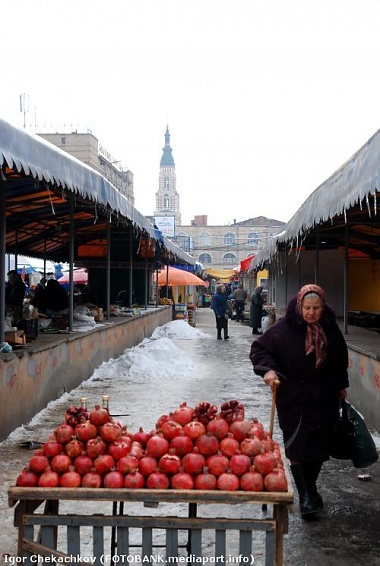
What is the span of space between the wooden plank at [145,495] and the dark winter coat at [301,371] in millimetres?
1503

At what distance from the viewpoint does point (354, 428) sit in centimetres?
463

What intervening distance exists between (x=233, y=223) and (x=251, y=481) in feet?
300

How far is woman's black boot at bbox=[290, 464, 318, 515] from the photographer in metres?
4.70

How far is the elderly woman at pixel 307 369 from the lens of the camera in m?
4.51

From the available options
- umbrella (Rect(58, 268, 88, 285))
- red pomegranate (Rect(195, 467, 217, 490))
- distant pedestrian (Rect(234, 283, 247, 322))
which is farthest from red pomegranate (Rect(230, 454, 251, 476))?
distant pedestrian (Rect(234, 283, 247, 322))

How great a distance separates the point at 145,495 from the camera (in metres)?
3.06

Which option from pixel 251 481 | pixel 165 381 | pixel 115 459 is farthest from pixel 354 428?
pixel 165 381

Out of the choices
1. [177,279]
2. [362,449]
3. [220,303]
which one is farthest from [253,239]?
[362,449]

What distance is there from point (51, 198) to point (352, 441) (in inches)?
252

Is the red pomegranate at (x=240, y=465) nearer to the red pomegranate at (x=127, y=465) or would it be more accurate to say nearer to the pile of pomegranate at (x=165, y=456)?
the pile of pomegranate at (x=165, y=456)

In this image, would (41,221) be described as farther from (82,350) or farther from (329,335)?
(329,335)

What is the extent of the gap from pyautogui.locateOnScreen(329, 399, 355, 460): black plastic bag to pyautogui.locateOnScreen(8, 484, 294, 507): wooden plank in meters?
1.66

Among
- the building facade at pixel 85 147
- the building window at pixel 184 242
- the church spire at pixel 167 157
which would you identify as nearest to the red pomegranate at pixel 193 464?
the building facade at pixel 85 147

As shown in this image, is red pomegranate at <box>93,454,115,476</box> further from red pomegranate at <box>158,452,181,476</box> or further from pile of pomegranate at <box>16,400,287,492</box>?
red pomegranate at <box>158,452,181,476</box>
